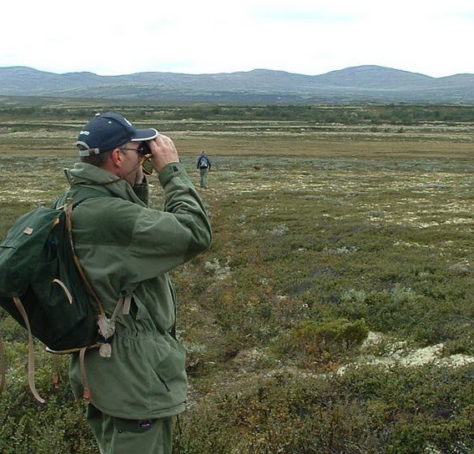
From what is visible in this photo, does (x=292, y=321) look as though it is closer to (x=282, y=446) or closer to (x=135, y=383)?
(x=282, y=446)

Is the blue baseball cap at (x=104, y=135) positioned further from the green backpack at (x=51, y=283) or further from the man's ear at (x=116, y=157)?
the green backpack at (x=51, y=283)

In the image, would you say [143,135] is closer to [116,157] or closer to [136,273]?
[116,157]

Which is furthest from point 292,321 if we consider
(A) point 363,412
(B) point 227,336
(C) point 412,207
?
(C) point 412,207

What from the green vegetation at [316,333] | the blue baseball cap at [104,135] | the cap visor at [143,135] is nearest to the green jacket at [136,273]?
the blue baseball cap at [104,135]

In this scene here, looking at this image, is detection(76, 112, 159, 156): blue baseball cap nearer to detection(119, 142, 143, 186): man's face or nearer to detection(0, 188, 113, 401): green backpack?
detection(119, 142, 143, 186): man's face

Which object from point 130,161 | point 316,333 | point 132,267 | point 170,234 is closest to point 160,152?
point 130,161

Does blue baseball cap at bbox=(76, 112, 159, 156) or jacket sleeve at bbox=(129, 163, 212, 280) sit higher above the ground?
blue baseball cap at bbox=(76, 112, 159, 156)

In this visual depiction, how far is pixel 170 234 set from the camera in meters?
3.04

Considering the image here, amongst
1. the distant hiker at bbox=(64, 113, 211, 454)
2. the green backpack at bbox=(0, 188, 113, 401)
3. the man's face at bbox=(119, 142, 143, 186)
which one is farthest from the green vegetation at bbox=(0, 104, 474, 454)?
the man's face at bbox=(119, 142, 143, 186)

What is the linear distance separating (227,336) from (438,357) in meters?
3.61

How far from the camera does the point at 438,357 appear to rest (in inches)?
317

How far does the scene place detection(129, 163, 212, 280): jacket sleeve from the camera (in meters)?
3.01

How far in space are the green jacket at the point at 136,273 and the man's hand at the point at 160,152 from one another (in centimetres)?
4

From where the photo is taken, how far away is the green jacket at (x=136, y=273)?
302 centimetres
